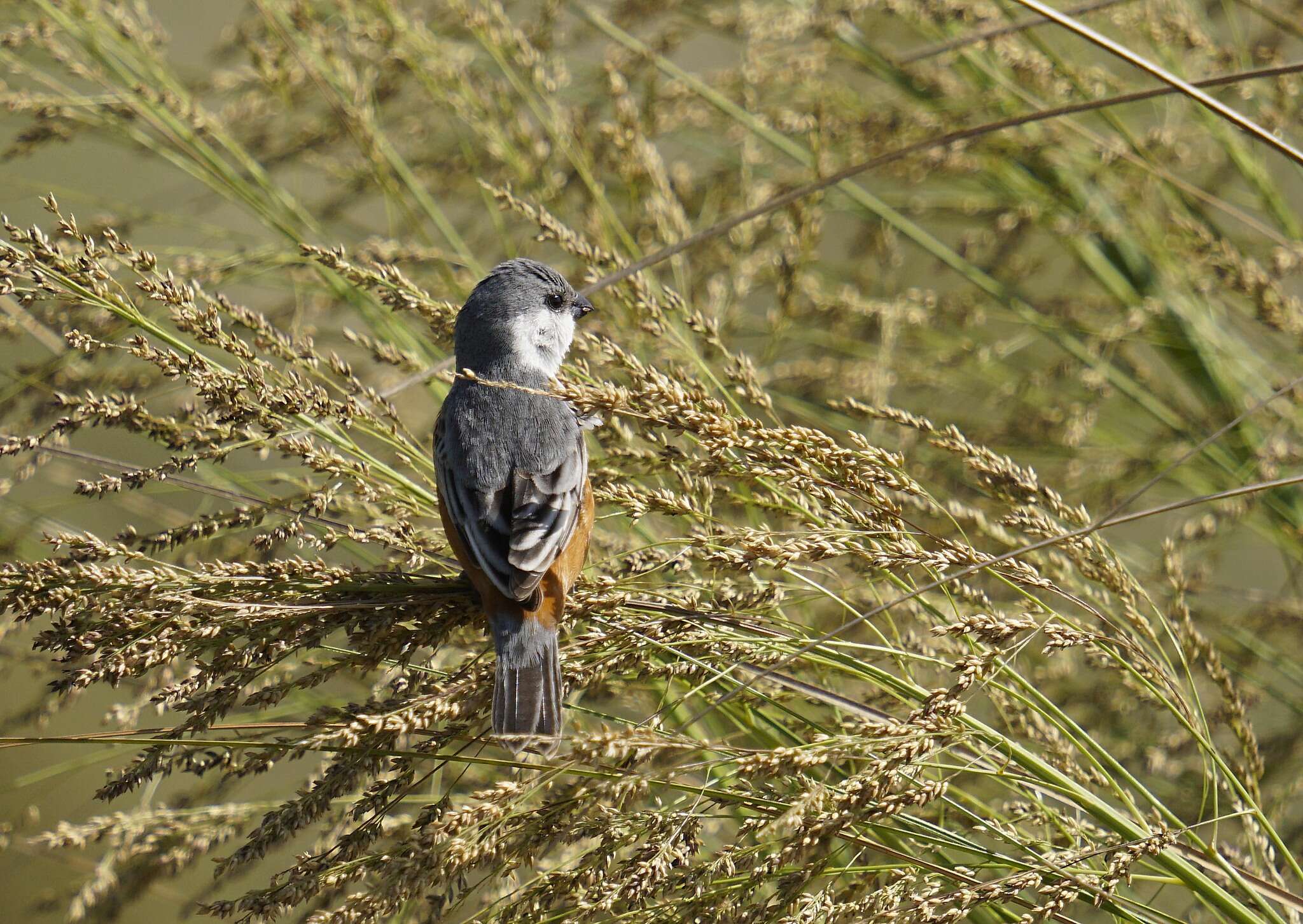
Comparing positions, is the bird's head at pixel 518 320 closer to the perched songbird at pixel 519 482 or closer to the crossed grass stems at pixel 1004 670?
the perched songbird at pixel 519 482

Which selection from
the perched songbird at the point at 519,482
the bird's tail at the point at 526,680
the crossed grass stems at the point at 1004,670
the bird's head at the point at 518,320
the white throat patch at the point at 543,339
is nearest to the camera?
the crossed grass stems at the point at 1004,670

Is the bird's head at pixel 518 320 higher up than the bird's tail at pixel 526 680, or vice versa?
the bird's head at pixel 518 320

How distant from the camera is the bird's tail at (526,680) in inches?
78.8

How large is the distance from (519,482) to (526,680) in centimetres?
94

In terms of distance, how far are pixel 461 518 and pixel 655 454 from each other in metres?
0.64

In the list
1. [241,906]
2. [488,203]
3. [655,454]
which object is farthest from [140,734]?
[488,203]

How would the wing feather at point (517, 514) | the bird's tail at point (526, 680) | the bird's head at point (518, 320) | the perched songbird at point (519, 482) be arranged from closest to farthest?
the bird's tail at point (526, 680) → the perched songbird at point (519, 482) → the wing feather at point (517, 514) → the bird's head at point (518, 320)

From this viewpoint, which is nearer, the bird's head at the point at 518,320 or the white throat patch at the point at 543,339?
the bird's head at the point at 518,320

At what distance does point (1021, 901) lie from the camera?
1.76 meters

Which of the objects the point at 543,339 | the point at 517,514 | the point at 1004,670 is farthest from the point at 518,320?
the point at 1004,670

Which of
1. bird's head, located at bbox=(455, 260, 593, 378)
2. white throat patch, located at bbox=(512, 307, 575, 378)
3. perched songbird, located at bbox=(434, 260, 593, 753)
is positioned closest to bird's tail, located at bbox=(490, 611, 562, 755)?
perched songbird, located at bbox=(434, 260, 593, 753)

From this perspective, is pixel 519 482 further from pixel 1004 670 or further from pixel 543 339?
pixel 1004 670

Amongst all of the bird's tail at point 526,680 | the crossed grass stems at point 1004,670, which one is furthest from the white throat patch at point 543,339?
the bird's tail at point 526,680

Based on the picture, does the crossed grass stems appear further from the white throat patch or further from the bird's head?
the white throat patch
